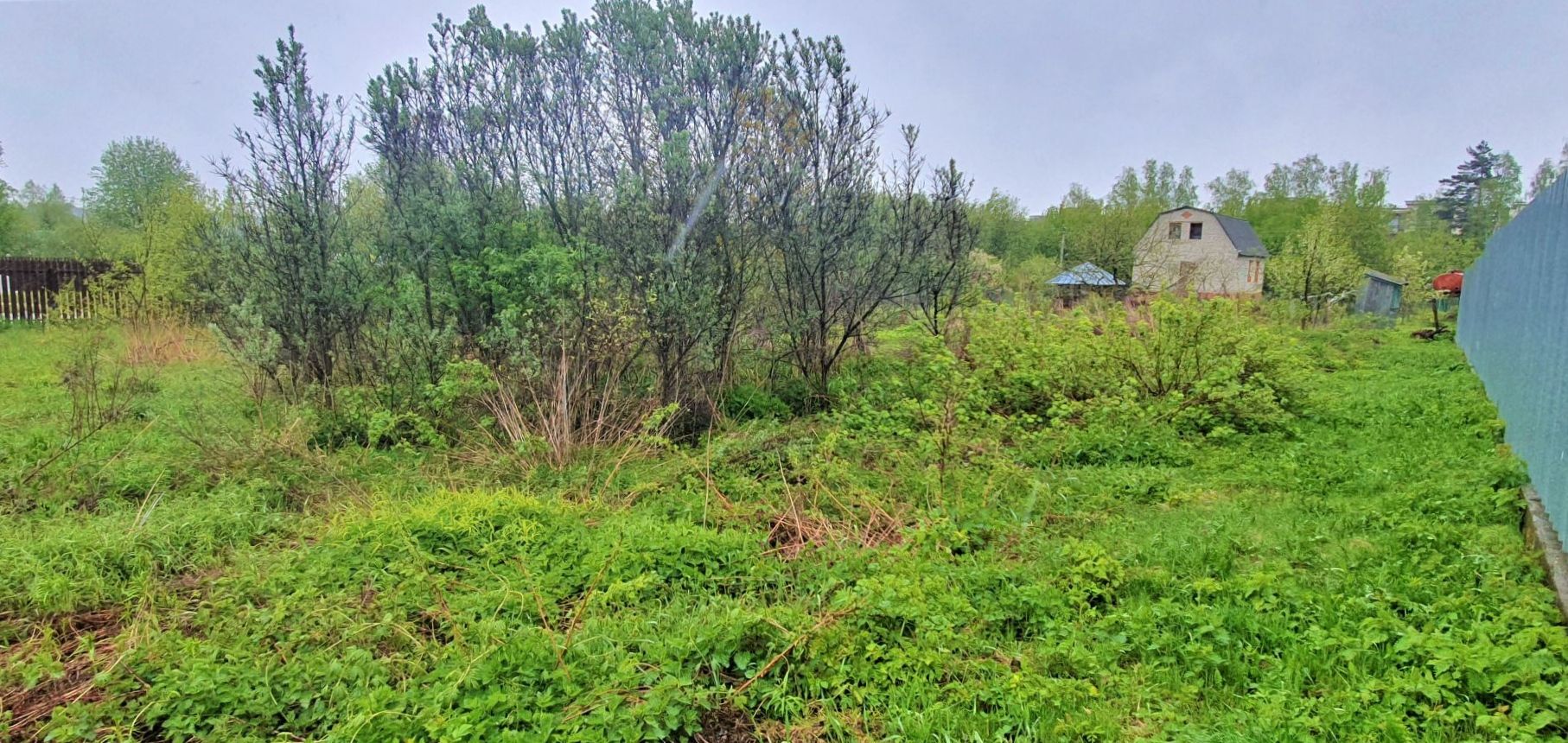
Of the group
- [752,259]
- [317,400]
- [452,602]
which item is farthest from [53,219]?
[452,602]

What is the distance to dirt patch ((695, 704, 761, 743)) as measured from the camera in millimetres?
2131

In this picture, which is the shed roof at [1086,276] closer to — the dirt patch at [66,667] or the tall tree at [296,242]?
the tall tree at [296,242]

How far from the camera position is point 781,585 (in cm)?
302

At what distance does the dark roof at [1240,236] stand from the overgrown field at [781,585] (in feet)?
95.8

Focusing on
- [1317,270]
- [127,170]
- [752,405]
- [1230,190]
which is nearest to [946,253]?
[752,405]

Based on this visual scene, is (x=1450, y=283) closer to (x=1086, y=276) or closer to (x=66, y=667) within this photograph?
(x=1086, y=276)

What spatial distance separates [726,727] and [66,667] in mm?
2156

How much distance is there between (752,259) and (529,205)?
2.00 m

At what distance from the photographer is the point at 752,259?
6527 mm

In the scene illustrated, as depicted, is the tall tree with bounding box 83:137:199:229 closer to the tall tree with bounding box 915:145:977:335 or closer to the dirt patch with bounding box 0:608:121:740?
the tall tree with bounding box 915:145:977:335

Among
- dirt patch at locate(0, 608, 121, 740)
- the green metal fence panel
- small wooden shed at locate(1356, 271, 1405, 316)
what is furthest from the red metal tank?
dirt patch at locate(0, 608, 121, 740)

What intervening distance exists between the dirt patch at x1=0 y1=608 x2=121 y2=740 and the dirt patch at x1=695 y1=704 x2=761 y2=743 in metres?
1.83

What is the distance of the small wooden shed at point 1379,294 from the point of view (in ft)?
77.2

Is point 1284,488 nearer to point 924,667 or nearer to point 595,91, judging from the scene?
point 924,667
